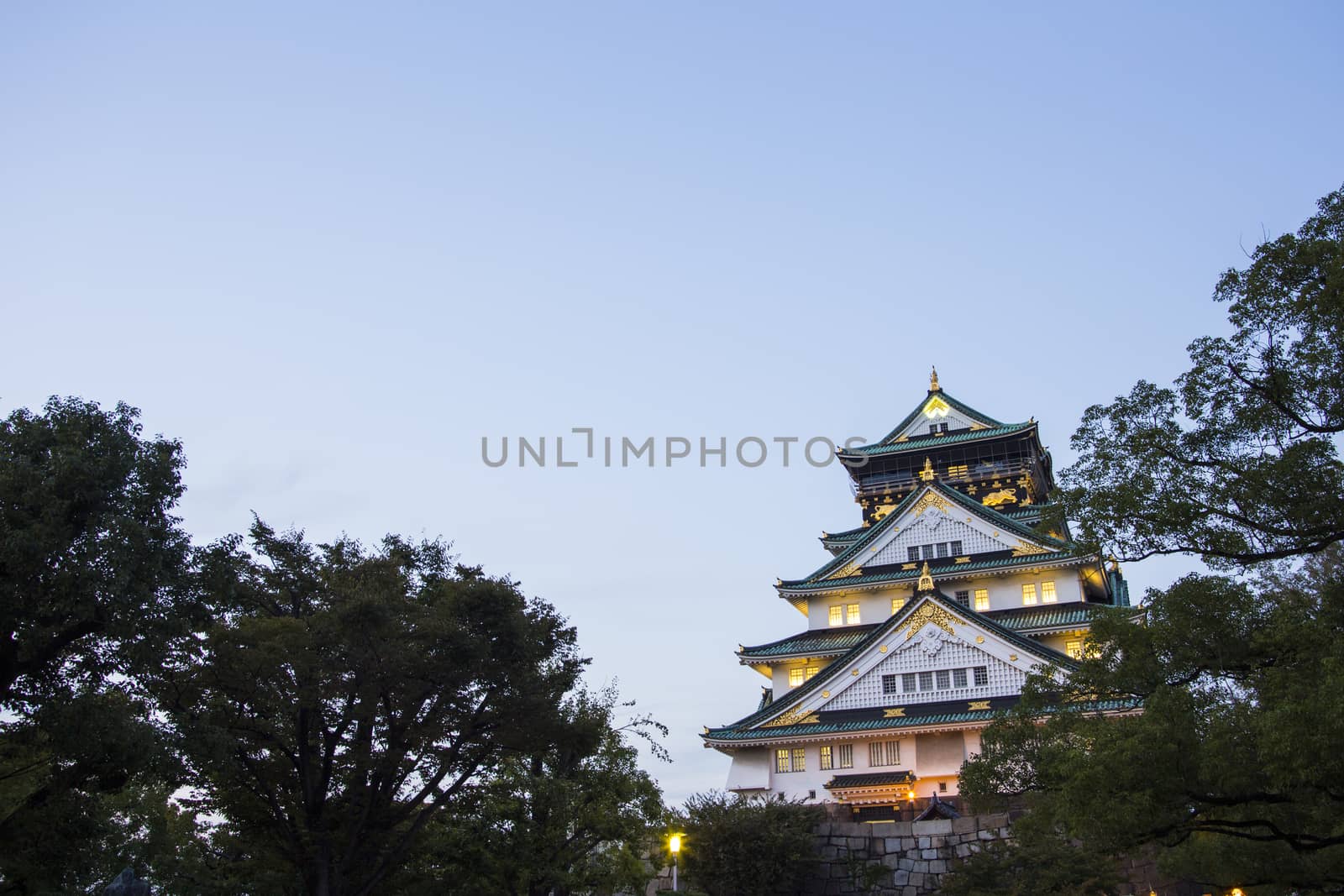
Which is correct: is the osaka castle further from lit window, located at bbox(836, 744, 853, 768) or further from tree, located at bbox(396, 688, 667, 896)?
tree, located at bbox(396, 688, 667, 896)

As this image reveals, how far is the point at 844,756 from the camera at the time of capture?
133 feet

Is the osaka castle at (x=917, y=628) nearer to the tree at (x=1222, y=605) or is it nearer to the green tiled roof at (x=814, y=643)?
the green tiled roof at (x=814, y=643)

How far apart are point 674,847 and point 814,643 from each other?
21323mm

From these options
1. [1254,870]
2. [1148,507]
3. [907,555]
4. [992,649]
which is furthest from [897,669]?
[1148,507]

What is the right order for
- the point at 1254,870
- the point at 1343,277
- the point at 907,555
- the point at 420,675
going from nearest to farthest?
the point at 1343,277 → the point at 1254,870 → the point at 420,675 → the point at 907,555

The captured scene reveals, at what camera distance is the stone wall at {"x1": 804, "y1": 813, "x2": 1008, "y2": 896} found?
31406 millimetres

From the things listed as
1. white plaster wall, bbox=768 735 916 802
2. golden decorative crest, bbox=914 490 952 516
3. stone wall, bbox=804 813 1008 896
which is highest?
golden decorative crest, bbox=914 490 952 516

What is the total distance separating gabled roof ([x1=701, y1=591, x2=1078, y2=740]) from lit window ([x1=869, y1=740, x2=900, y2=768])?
1.00 metres

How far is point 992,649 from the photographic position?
132 ft

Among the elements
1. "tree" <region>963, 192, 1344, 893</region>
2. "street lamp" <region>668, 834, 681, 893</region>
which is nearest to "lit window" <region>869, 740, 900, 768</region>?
"street lamp" <region>668, 834, 681, 893</region>

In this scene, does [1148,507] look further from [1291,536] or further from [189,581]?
[189,581]

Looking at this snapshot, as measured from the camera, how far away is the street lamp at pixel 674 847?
26219 millimetres

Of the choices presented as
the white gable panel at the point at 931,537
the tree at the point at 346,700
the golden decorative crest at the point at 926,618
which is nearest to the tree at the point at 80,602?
the tree at the point at 346,700

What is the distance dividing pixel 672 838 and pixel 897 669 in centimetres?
1721
